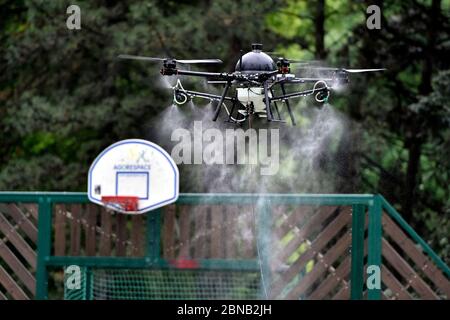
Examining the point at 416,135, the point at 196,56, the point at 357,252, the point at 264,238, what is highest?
the point at 196,56

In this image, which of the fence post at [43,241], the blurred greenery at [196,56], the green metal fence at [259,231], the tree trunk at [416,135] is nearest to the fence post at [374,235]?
the green metal fence at [259,231]

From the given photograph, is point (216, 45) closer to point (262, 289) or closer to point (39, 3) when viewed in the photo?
point (39, 3)

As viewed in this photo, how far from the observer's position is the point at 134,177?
41.2 feet

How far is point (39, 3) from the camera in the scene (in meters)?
16.7

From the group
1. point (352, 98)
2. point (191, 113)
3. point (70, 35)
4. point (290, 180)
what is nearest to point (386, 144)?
point (352, 98)

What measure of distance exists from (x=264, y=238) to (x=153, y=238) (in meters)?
1.22

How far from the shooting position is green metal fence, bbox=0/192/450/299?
11836 millimetres

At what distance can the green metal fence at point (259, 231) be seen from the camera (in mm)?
11836

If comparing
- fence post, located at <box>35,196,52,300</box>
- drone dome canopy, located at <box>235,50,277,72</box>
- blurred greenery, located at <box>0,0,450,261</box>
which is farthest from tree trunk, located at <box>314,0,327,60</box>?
drone dome canopy, located at <box>235,50,277,72</box>

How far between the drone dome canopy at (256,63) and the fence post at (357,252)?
11.8 ft
